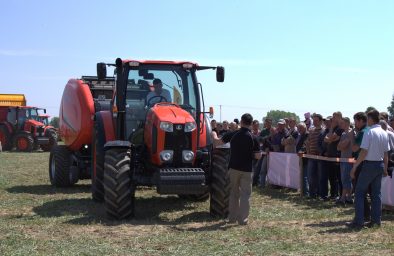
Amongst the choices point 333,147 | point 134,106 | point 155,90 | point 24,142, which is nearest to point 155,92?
point 155,90

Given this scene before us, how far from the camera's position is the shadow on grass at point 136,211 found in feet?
28.6

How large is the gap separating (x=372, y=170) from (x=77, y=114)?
705 centimetres

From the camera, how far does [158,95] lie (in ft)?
32.5

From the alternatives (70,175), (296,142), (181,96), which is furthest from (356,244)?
(70,175)

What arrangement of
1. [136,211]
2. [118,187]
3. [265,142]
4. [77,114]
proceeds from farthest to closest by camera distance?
[265,142] < [77,114] < [136,211] < [118,187]

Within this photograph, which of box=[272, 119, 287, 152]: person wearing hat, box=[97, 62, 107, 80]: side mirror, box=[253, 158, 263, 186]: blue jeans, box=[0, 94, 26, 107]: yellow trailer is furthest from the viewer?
box=[0, 94, 26, 107]: yellow trailer

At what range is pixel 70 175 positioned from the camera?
43.5 ft

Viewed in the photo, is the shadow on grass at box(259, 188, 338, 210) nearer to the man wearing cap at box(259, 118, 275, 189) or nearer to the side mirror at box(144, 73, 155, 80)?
the man wearing cap at box(259, 118, 275, 189)

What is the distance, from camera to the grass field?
6.80m

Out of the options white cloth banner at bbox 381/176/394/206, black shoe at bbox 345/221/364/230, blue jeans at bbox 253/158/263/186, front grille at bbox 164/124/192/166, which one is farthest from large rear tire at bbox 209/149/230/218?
blue jeans at bbox 253/158/263/186

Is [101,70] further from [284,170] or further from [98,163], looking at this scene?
[284,170]

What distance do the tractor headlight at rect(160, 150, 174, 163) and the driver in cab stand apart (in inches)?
49.5

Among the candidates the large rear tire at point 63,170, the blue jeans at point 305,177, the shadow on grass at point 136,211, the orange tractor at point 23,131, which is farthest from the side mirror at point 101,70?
the orange tractor at point 23,131

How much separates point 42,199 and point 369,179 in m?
6.38
